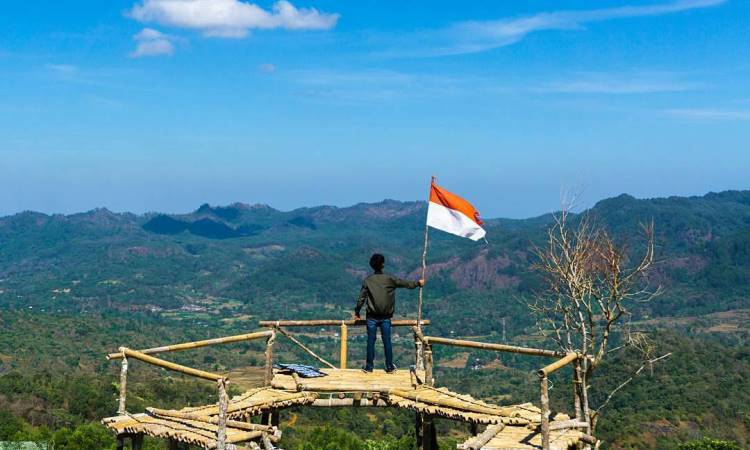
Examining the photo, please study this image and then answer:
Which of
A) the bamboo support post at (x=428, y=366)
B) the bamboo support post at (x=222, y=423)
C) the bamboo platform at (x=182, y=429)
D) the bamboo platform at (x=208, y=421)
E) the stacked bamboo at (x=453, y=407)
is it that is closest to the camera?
the bamboo support post at (x=222, y=423)

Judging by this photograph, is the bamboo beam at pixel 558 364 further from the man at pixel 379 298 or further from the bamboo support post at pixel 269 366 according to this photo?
the bamboo support post at pixel 269 366

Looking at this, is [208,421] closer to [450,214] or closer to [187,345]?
[187,345]

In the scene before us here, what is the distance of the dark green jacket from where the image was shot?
16250 millimetres

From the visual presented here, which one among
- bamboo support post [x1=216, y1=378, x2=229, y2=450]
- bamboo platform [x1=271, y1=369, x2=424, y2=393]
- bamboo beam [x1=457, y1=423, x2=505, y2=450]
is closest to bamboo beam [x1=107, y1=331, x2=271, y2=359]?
bamboo platform [x1=271, y1=369, x2=424, y2=393]

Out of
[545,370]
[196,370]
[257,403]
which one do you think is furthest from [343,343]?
[545,370]

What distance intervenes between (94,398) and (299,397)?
51652 mm

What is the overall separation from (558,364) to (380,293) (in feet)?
16.0

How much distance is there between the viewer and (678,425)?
67.6 meters

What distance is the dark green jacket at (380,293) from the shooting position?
53.3ft

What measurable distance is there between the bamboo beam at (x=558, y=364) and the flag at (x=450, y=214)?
14.8 ft

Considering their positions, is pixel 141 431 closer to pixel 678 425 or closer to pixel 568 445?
pixel 568 445

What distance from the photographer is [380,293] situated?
16281mm

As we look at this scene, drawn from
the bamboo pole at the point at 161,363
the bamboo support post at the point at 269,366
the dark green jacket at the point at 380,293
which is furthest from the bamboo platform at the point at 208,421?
the dark green jacket at the point at 380,293

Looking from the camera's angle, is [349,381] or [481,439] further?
[349,381]
